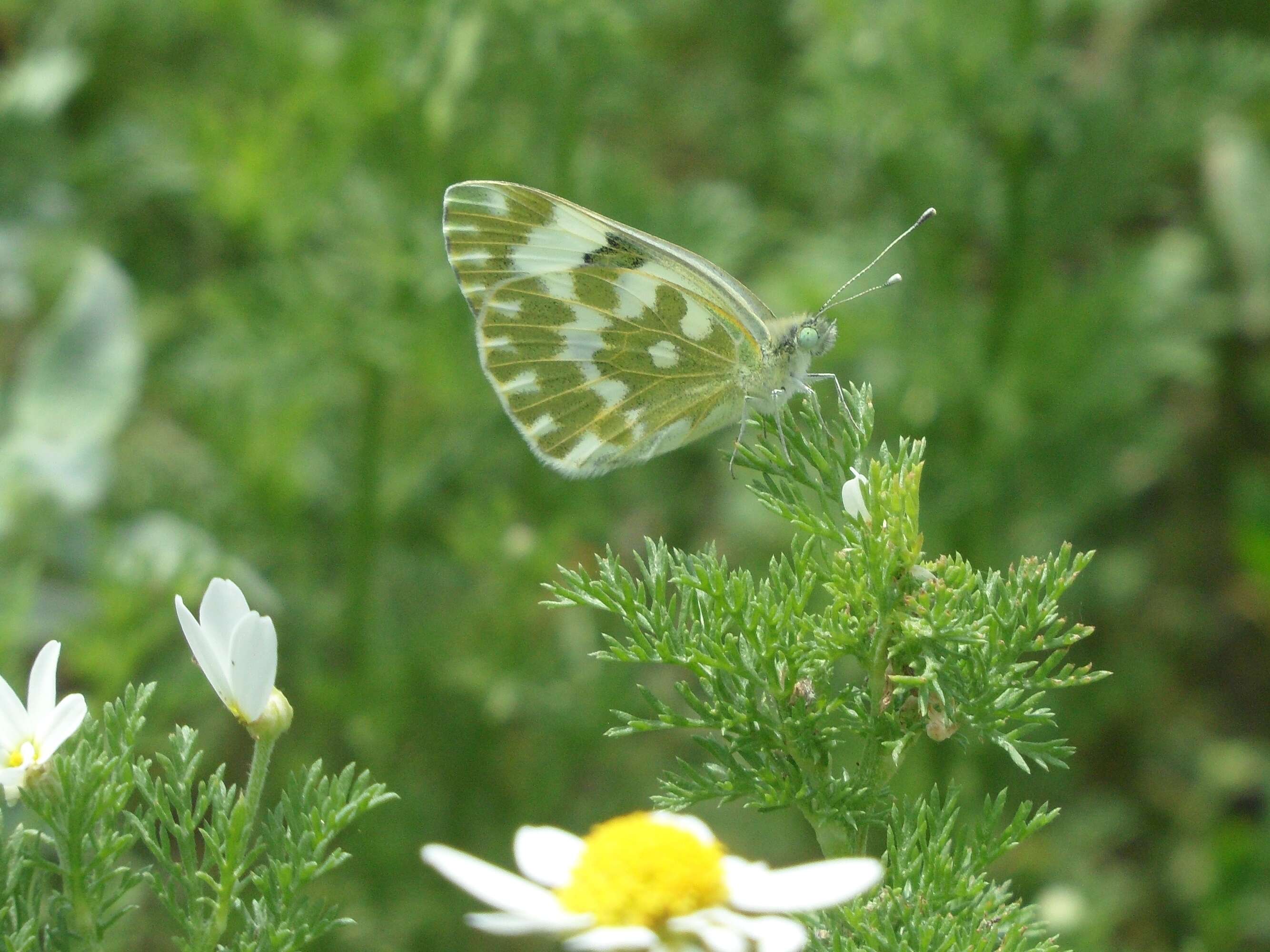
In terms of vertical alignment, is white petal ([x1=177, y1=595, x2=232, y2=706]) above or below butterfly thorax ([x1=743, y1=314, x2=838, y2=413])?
below

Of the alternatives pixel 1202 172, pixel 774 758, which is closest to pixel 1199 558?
pixel 1202 172

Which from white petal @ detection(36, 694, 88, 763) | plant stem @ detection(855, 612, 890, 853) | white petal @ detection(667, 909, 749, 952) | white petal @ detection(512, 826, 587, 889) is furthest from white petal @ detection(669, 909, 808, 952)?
white petal @ detection(36, 694, 88, 763)

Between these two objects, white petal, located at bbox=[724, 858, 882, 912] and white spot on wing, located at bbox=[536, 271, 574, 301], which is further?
white spot on wing, located at bbox=[536, 271, 574, 301]

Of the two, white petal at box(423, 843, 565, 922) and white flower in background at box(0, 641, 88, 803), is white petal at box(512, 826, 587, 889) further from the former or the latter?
white flower in background at box(0, 641, 88, 803)


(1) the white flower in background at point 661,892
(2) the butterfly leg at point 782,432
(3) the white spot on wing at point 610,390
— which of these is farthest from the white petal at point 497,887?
(3) the white spot on wing at point 610,390

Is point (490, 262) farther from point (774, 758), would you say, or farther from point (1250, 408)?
point (1250, 408)

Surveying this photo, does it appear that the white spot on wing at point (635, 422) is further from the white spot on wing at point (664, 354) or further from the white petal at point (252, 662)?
the white petal at point (252, 662)

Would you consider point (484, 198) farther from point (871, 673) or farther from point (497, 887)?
point (497, 887)
